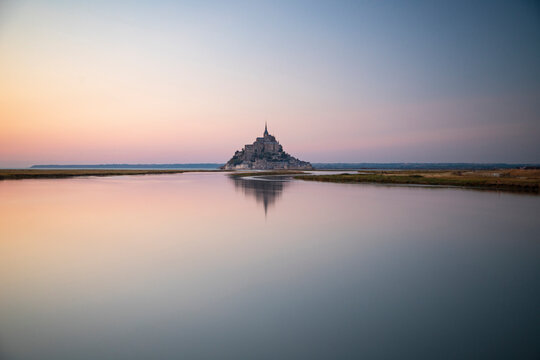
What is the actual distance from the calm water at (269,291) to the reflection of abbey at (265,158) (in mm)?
156868

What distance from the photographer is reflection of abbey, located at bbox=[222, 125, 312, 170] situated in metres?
173

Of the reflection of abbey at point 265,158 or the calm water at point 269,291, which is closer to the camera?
the calm water at point 269,291

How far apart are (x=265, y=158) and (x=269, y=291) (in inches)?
6706

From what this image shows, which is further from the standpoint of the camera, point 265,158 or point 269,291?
point 265,158

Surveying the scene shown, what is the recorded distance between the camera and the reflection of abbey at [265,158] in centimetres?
17262

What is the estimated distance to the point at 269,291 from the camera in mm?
6328

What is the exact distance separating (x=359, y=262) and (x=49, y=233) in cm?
1141

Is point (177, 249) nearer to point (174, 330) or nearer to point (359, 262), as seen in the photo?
point (174, 330)

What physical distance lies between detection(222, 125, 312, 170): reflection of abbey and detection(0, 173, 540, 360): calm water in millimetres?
156868

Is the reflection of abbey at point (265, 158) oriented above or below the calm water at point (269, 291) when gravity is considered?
above

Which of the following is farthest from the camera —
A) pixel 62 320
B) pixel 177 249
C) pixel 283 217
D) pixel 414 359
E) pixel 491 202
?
pixel 491 202

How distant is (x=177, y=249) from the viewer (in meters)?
9.51

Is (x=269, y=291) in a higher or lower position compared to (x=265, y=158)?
lower

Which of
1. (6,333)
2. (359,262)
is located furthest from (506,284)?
(6,333)
